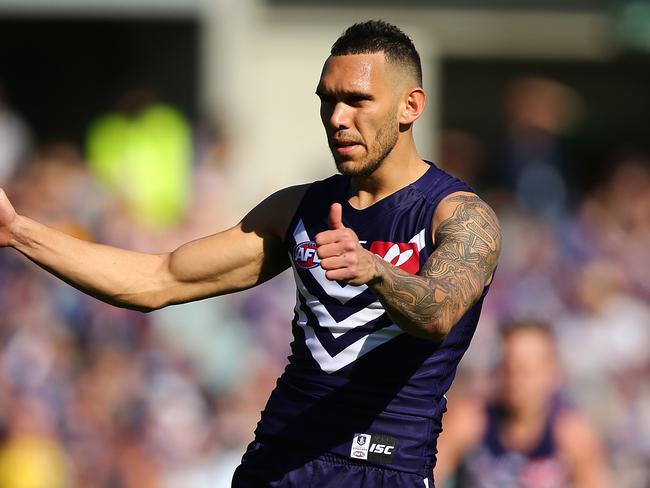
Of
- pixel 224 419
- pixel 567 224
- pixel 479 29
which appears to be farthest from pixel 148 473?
pixel 479 29

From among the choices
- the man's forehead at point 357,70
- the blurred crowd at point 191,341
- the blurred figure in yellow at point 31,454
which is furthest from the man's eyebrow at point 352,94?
the blurred figure in yellow at point 31,454

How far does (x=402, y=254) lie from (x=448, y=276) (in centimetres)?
44

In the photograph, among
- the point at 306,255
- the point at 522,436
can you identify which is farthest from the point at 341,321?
the point at 522,436

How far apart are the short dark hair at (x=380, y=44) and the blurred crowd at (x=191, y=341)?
3.67m

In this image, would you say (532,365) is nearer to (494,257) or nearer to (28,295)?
(494,257)

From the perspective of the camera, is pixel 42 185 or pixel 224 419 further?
pixel 42 185

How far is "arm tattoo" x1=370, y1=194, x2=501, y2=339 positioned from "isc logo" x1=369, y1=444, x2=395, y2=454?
0.65 meters

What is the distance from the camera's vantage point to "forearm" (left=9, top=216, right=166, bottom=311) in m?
5.40

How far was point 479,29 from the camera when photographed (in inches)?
712

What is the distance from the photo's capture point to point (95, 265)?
5.52 metres

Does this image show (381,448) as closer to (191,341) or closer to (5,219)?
(5,219)

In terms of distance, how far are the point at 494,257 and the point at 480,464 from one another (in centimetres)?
346

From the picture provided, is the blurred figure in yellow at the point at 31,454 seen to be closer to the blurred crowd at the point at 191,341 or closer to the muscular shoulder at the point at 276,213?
the blurred crowd at the point at 191,341

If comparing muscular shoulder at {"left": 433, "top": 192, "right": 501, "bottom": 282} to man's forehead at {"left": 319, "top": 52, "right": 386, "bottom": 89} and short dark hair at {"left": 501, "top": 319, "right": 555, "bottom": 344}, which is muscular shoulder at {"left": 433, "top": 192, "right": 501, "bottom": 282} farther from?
short dark hair at {"left": 501, "top": 319, "right": 555, "bottom": 344}
